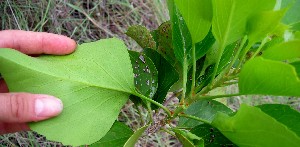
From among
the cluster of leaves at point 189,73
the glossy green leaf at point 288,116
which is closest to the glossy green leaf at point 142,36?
the cluster of leaves at point 189,73

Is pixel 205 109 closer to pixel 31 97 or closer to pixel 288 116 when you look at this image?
pixel 288 116

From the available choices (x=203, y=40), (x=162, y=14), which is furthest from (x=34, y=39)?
(x=162, y=14)

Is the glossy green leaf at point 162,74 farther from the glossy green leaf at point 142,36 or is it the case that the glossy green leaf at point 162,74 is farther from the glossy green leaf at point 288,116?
the glossy green leaf at point 288,116

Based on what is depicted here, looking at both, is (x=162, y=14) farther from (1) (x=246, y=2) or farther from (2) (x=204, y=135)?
(1) (x=246, y=2)

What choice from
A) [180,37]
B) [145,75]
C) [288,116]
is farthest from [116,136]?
[288,116]

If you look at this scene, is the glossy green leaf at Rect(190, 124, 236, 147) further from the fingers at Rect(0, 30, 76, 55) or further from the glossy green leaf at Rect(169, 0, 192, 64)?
the fingers at Rect(0, 30, 76, 55)

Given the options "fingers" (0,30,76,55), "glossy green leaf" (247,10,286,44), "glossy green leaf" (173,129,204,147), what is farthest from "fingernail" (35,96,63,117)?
"glossy green leaf" (247,10,286,44)
